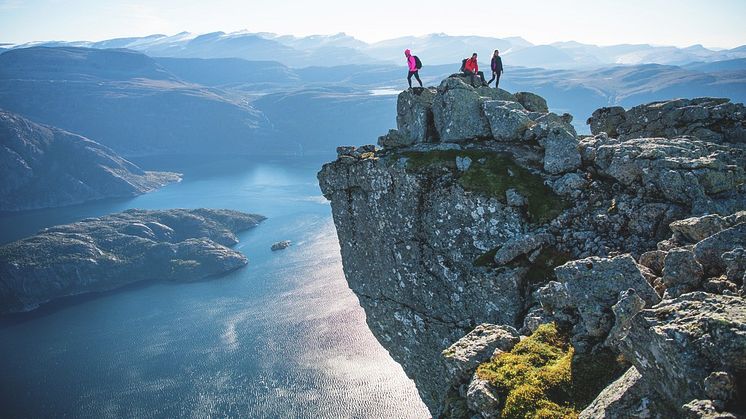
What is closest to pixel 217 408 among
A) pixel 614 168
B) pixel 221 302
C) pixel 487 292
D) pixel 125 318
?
pixel 221 302

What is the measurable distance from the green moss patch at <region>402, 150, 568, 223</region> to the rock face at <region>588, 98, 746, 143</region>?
10.4m

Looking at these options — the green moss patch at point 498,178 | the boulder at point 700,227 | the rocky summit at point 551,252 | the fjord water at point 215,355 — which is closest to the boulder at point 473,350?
the rocky summit at point 551,252

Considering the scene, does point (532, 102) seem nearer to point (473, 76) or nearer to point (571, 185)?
point (473, 76)

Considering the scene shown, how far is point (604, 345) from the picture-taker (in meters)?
13.9

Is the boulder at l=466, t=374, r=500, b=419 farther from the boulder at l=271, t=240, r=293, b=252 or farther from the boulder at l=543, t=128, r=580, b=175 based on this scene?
the boulder at l=271, t=240, r=293, b=252

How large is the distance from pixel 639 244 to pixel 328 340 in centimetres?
9858

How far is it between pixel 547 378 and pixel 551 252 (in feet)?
34.2

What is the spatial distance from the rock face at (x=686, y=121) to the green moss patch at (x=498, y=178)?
1039 centimetres

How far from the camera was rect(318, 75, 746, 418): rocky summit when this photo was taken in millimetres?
10977

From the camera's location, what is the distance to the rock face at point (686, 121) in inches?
1129

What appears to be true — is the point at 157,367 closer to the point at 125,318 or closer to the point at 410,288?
the point at 125,318

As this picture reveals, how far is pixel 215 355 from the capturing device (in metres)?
112

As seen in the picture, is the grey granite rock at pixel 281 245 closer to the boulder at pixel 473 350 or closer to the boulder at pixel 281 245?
the boulder at pixel 281 245

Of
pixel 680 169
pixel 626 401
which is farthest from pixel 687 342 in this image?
pixel 680 169
